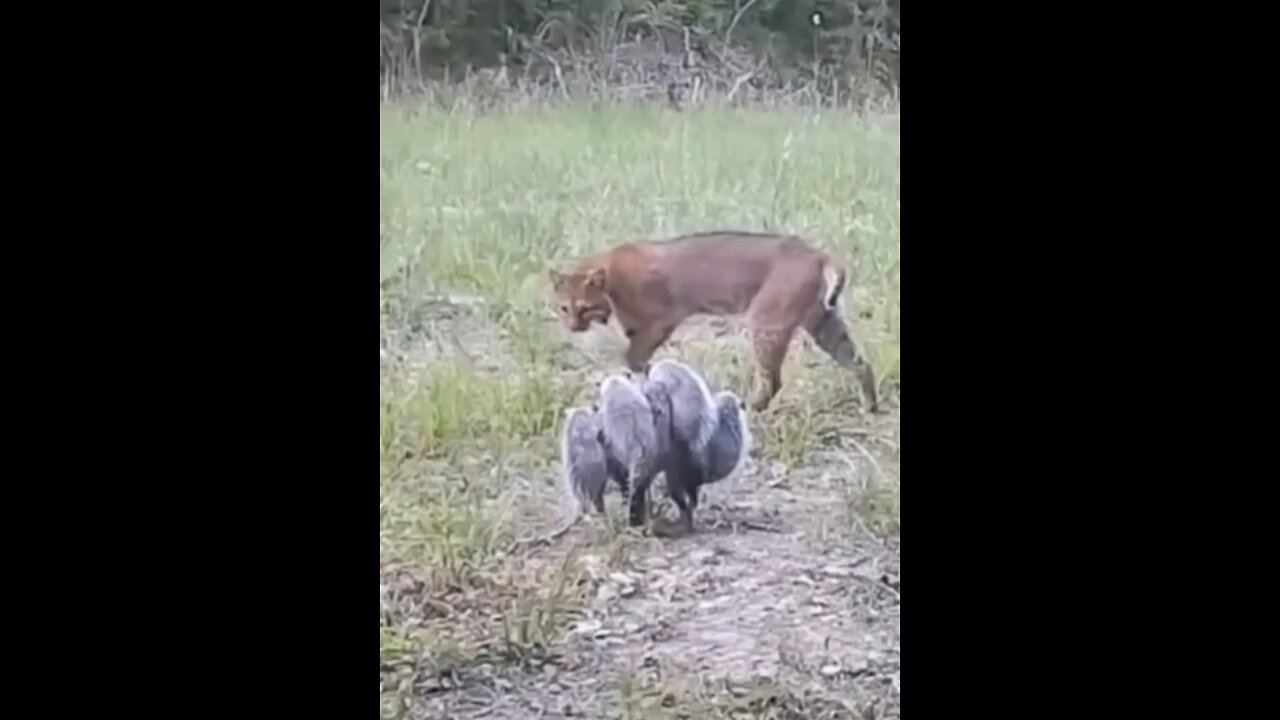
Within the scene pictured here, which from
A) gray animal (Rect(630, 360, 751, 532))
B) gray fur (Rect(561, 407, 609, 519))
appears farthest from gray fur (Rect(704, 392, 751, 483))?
gray fur (Rect(561, 407, 609, 519))

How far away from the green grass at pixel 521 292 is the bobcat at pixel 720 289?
0.02 m

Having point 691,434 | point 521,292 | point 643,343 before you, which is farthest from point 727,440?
point 521,292

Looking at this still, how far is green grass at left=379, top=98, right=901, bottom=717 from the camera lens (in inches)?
79.4

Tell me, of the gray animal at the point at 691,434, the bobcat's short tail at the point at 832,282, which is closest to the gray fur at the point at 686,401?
the gray animal at the point at 691,434

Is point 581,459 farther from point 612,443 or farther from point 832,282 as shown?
point 832,282

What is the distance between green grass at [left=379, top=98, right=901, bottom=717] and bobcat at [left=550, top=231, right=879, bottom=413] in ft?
0.06

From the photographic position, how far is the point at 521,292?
2.03 meters

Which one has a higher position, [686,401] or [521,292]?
[521,292]

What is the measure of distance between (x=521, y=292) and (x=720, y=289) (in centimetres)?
23
